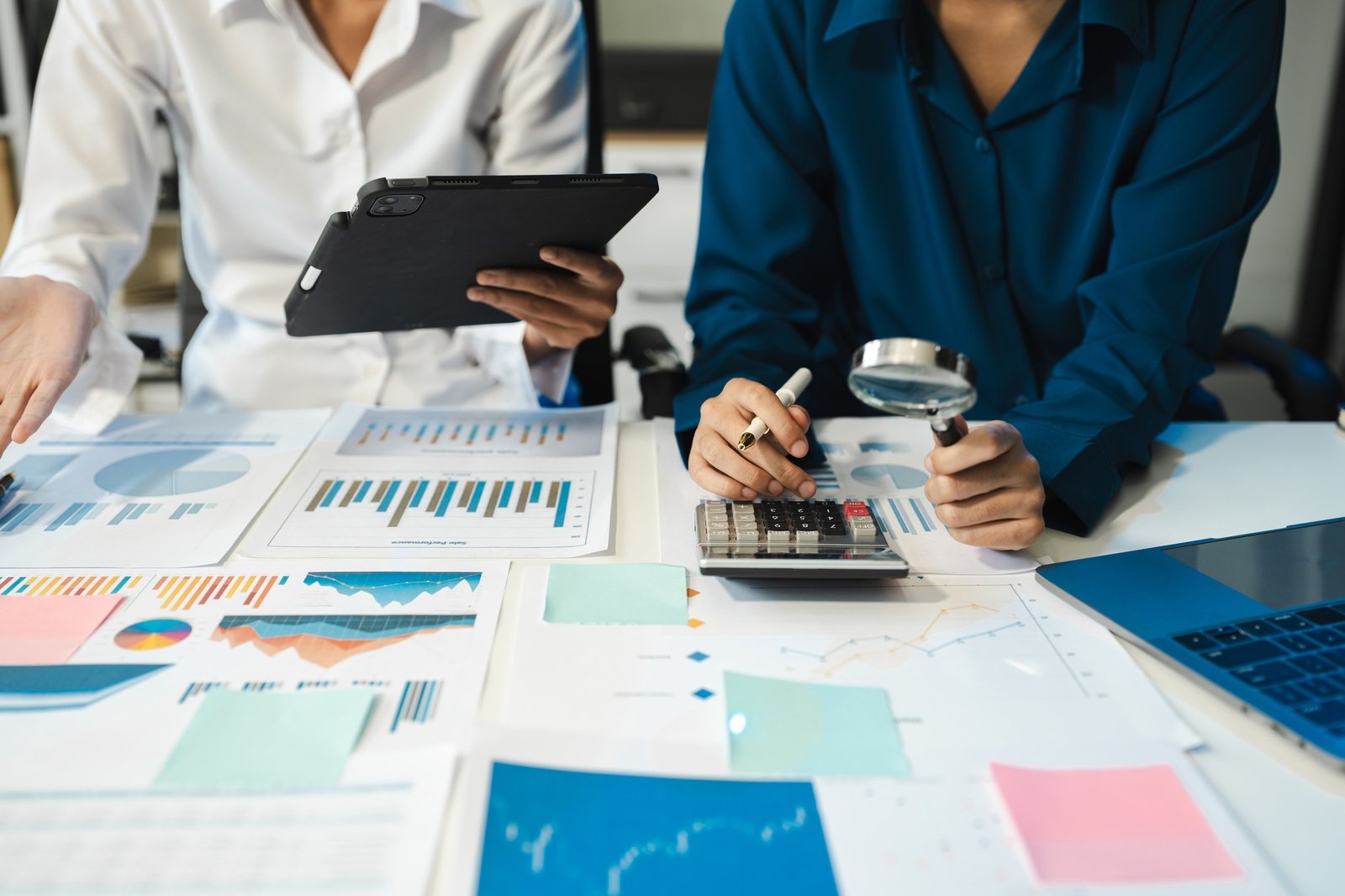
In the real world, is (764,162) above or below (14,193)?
above

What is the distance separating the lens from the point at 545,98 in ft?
3.62

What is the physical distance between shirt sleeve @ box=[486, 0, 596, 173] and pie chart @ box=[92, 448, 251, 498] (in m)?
0.48

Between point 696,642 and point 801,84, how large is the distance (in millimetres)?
656

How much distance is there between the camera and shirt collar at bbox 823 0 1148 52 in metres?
0.88

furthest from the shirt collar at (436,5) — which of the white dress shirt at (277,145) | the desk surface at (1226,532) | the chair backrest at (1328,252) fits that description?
the chair backrest at (1328,252)

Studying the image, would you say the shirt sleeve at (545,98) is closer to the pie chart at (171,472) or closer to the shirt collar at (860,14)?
the shirt collar at (860,14)

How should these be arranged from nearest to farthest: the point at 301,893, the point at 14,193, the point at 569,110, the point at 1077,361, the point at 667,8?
the point at 301,893
the point at 1077,361
the point at 569,110
the point at 14,193
the point at 667,8

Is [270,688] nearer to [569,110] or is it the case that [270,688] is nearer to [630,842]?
[630,842]

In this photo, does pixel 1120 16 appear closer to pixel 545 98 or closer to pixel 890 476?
pixel 890 476

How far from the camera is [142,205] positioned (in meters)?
1.08

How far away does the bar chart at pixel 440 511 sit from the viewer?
2.30 feet

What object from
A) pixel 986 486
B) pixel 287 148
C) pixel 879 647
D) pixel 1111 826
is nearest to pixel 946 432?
pixel 986 486

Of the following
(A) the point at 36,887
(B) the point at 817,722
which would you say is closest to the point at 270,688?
(A) the point at 36,887

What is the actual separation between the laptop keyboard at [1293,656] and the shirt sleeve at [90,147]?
94cm
